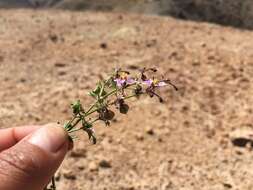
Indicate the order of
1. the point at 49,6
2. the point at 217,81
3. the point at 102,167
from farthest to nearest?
1. the point at 49,6
2. the point at 217,81
3. the point at 102,167

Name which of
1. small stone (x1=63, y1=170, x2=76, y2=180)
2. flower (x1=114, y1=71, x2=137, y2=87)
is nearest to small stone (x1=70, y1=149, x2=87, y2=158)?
small stone (x1=63, y1=170, x2=76, y2=180)

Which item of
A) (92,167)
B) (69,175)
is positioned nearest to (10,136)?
(69,175)

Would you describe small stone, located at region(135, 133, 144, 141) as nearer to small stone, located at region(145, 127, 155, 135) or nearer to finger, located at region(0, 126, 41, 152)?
small stone, located at region(145, 127, 155, 135)

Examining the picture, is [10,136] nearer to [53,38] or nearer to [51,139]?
[51,139]

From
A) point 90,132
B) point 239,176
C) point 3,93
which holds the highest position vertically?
point 90,132

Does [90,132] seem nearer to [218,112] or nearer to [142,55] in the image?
[218,112]

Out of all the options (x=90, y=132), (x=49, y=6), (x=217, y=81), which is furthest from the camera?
(x=49, y=6)

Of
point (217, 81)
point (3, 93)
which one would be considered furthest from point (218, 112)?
point (3, 93)

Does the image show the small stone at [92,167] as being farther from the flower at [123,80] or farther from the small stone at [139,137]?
the flower at [123,80]
